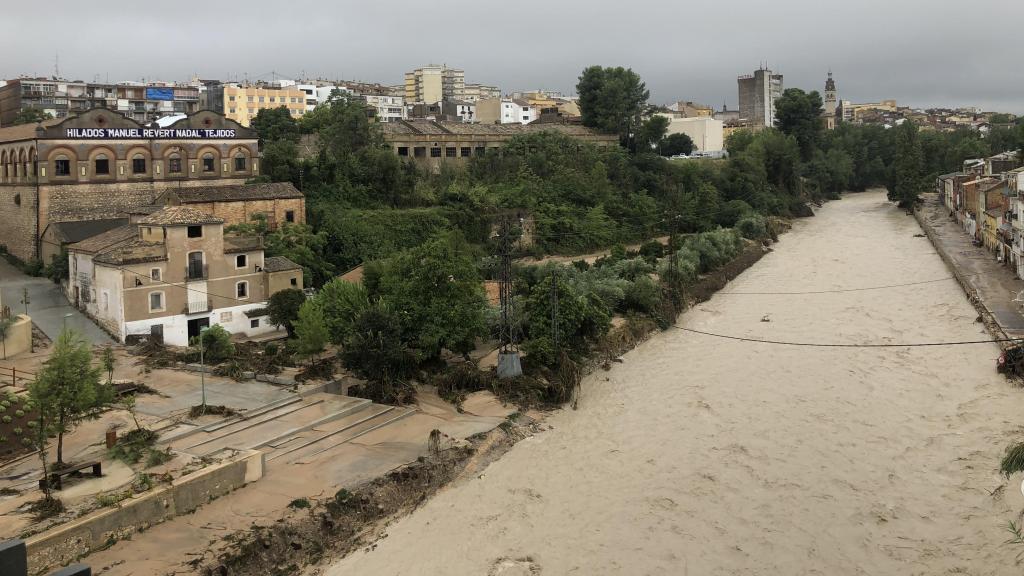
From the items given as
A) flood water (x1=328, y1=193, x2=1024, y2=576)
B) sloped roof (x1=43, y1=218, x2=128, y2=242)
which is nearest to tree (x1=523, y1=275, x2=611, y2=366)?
flood water (x1=328, y1=193, x2=1024, y2=576)

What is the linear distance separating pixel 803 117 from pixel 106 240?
1851 inches

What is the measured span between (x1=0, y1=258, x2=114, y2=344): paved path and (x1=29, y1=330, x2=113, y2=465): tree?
307 inches

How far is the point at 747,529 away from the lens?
39.2 ft

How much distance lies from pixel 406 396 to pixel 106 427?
542 cm

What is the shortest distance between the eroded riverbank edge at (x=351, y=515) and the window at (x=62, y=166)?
17528mm

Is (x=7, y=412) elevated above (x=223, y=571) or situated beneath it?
elevated above

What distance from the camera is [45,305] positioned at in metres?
21.7

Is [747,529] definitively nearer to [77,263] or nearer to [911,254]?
[77,263]

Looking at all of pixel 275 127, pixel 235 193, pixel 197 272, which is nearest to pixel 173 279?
pixel 197 272

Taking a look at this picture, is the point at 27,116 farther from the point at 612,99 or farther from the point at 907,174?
the point at 907,174

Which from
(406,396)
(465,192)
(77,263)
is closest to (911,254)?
(465,192)

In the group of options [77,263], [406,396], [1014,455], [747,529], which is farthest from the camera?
[77,263]

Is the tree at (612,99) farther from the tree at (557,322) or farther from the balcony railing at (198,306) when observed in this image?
the balcony railing at (198,306)

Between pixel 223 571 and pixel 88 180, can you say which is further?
pixel 88 180
